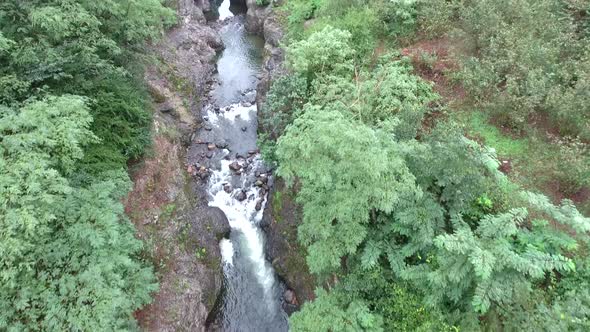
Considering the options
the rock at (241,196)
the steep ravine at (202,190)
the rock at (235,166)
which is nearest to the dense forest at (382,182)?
the steep ravine at (202,190)

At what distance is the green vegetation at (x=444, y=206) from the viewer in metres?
6.96

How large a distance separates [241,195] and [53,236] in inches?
293

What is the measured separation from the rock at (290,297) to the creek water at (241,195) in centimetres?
22

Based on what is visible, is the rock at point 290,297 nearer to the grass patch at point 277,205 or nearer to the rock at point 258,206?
the grass patch at point 277,205

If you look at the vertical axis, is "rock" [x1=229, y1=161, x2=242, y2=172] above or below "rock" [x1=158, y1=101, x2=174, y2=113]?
below

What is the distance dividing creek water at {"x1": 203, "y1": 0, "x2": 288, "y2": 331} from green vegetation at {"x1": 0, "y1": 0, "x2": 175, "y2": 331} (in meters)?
3.52

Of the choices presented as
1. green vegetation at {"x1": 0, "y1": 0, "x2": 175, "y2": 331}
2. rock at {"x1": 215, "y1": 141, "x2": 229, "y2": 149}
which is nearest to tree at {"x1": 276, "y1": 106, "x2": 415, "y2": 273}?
green vegetation at {"x1": 0, "y1": 0, "x2": 175, "y2": 331}

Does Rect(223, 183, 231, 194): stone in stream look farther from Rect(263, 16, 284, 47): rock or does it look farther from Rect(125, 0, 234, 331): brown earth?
Rect(263, 16, 284, 47): rock

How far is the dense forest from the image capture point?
699 cm

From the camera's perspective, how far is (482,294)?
673cm

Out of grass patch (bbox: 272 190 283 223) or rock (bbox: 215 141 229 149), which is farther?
rock (bbox: 215 141 229 149)

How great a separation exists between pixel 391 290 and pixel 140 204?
25.6ft

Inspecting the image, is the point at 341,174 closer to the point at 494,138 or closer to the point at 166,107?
the point at 494,138

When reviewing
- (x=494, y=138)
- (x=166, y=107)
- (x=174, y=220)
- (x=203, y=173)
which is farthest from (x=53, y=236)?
(x=494, y=138)
